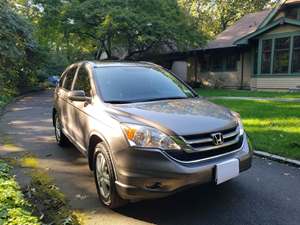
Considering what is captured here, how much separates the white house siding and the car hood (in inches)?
606

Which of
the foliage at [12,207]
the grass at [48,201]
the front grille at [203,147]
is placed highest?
the front grille at [203,147]

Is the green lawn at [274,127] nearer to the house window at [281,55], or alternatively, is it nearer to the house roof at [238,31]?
the house window at [281,55]

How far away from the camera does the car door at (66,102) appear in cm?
581

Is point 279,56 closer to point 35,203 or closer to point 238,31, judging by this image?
point 238,31

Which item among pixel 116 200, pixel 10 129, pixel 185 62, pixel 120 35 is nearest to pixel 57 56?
pixel 185 62

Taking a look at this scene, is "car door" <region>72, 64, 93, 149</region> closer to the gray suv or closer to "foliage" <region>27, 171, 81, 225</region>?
the gray suv

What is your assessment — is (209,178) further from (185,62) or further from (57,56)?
(57,56)

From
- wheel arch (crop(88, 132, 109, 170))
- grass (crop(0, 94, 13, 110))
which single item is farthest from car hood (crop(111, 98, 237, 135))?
grass (crop(0, 94, 13, 110))

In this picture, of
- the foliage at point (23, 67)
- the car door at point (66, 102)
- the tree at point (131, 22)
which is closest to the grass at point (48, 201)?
the car door at point (66, 102)

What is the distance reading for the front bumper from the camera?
3.31 metres

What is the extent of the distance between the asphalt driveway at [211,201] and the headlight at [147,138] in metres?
0.90

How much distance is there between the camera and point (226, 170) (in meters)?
3.56

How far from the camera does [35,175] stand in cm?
520

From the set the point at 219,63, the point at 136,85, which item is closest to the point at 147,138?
the point at 136,85
